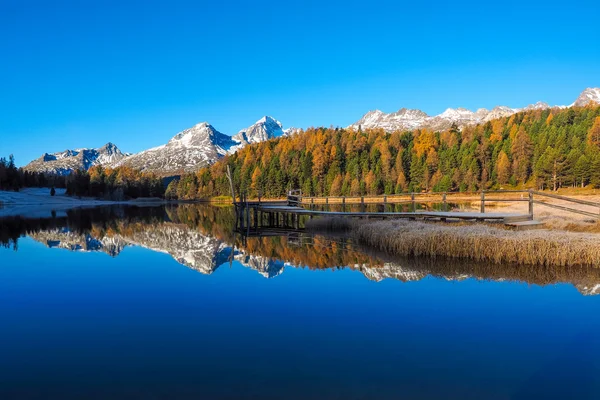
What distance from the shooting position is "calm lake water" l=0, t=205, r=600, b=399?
6.78m

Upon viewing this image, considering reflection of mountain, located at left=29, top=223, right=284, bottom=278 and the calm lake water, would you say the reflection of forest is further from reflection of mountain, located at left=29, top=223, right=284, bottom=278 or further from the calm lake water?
the calm lake water

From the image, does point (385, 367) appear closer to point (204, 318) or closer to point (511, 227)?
point (204, 318)

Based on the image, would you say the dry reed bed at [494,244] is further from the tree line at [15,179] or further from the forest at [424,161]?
the tree line at [15,179]

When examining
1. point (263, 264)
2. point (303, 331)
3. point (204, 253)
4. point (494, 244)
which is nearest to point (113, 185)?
point (204, 253)

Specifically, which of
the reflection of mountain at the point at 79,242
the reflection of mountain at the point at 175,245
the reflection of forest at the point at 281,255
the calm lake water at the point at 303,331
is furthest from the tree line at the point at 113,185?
the calm lake water at the point at 303,331

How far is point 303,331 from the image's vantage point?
948 centimetres

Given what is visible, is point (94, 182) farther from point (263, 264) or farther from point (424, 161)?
point (263, 264)

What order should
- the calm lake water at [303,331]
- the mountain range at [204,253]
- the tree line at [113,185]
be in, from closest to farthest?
the calm lake water at [303,331]
the mountain range at [204,253]
the tree line at [113,185]

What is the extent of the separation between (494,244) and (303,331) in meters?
11.0

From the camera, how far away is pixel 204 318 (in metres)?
10.6

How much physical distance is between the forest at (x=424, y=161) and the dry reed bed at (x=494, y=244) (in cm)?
8518

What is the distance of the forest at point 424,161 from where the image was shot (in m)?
101

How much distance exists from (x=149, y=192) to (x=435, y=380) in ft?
519

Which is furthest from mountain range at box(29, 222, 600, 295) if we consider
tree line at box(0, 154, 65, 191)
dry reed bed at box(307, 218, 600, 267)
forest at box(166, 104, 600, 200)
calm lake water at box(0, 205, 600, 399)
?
tree line at box(0, 154, 65, 191)
